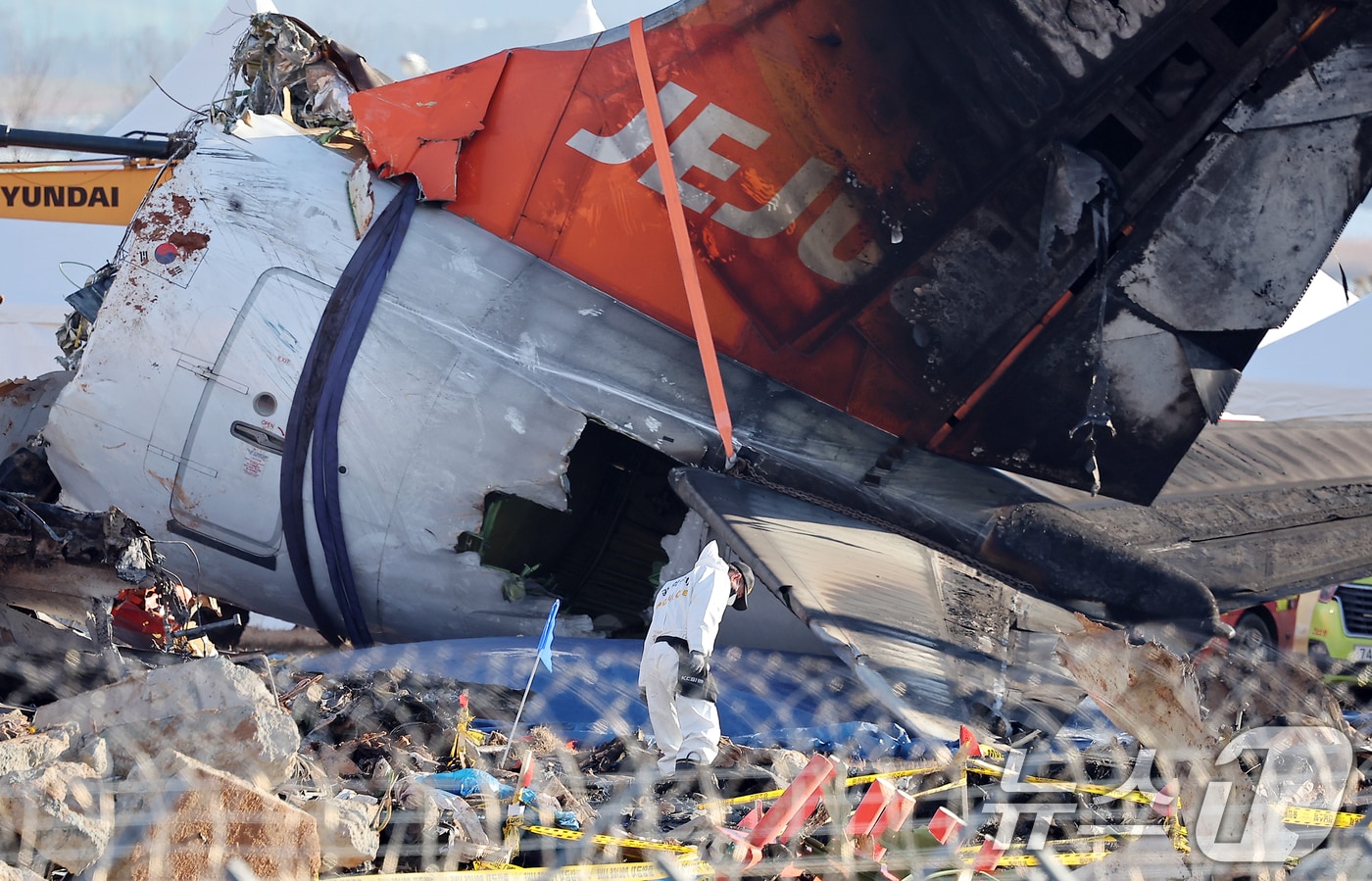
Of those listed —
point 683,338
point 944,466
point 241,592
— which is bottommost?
point 241,592

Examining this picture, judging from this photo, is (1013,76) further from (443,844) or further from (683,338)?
(443,844)

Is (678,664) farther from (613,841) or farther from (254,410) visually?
(254,410)

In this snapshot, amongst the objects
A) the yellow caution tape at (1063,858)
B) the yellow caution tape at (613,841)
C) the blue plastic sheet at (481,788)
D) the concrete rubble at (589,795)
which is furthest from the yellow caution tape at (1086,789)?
the blue plastic sheet at (481,788)

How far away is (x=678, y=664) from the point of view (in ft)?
17.7

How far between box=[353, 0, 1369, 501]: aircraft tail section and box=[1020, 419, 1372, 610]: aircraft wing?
471 mm

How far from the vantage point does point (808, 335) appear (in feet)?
21.4

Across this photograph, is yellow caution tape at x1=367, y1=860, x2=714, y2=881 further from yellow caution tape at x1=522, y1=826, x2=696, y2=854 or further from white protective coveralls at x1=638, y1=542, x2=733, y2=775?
white protective coveralls at x1=638, y1=542, x2=733, y2=775

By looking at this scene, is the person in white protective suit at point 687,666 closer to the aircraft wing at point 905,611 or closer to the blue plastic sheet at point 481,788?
the aircraft wing at point 905,611

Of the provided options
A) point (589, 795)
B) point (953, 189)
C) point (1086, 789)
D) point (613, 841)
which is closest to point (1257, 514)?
point (953, 189)

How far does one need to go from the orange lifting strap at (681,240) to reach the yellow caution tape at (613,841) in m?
2.60

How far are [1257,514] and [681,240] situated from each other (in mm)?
4197

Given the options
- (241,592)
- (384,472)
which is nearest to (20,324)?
(241,592)

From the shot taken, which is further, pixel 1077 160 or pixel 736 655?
pixel 736 655

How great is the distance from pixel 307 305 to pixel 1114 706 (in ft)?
14.8
